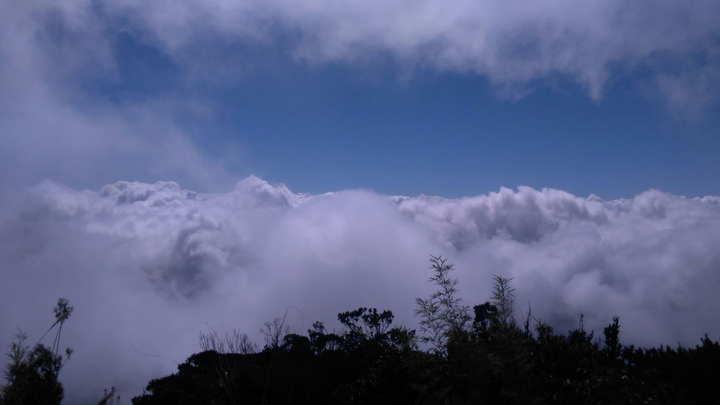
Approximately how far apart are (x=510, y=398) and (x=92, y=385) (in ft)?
558

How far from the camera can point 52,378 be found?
835 centimetres

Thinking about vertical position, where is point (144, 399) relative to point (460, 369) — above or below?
below

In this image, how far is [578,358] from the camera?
798cm

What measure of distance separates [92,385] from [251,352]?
16277 centimetres

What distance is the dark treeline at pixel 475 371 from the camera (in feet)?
19.9

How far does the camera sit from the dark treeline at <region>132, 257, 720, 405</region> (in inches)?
239

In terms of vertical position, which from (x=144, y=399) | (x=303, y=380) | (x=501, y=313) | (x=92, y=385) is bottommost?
(x=92, y=385)

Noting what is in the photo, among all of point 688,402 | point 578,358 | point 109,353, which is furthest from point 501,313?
point 109,353

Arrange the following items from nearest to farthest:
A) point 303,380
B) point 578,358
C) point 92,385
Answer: point 578,358
point 303,380
point 92,385

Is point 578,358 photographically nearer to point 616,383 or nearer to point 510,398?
point 616,383

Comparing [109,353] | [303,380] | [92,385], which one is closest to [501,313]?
[303,380]

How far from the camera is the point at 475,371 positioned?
6.13 m

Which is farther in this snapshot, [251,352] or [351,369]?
[251,352]

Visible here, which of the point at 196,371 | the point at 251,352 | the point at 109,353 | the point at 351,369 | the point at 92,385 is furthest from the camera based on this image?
the point at 109,353
